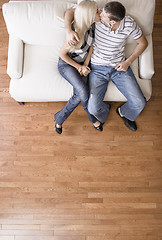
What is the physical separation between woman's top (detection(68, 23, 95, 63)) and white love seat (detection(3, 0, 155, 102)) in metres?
0.20

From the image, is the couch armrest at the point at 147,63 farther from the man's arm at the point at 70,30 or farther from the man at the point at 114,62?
the man's arm at the point at 70,30

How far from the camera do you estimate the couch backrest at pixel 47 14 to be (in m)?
1.68

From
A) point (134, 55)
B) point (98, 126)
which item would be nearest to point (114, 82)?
point (134, 55)

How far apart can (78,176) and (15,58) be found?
1.14m

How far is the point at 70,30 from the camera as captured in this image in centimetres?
159

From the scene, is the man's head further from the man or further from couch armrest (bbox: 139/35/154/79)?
couch armrest (bbox: 139/35/154/79)

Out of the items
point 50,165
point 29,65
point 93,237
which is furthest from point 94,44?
point 93,237

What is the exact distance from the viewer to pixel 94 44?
172cm

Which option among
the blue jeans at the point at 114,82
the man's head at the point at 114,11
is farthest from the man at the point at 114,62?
the man's head at the point at 114,11

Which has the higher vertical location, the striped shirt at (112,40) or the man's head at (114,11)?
the man's head at (114,11)

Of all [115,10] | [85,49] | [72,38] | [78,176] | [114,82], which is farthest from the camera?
[78,176]

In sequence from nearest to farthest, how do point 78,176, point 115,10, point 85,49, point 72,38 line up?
point 115,10 < point 72,38 < point 85,49 < point 78,176

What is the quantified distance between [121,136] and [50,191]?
2.66 feet

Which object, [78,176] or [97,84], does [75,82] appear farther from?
[78,176]
